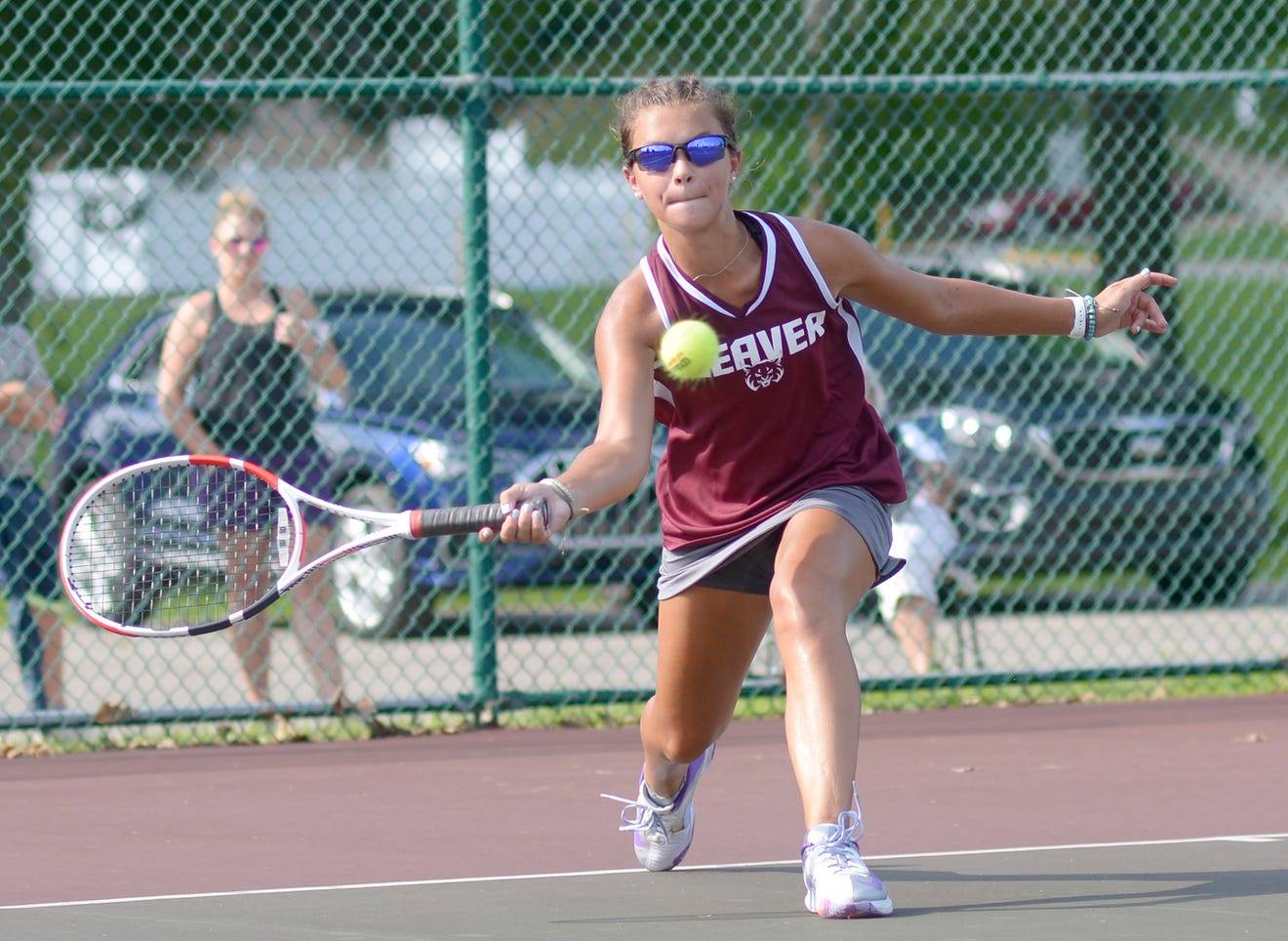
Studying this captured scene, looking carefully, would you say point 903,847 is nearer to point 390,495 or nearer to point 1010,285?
point 390,495

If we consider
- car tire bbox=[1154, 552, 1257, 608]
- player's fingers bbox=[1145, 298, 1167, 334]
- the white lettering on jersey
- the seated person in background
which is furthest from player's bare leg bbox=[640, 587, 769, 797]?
car tire bbox=[1154, 552, 1257, 608]

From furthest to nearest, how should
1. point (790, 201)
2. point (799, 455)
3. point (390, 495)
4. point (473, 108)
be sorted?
point (790, 201)
point (390, 495)
point (473, 108)
point (799, 455)

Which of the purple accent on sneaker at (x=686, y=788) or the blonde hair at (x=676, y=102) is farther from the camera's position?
the purple accent on sneaker at (x=686, y=788)

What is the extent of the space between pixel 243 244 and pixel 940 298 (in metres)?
3.41

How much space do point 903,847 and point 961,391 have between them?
5141mm

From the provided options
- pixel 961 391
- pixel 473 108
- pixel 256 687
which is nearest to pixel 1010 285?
pixel 961 391

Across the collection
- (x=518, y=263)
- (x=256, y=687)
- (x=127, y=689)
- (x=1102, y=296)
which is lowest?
(x=127, y=689)

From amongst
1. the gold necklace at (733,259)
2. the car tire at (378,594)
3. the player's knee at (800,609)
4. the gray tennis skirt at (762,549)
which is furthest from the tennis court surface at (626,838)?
the car tire at (378,594)

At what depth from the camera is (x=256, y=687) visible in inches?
300

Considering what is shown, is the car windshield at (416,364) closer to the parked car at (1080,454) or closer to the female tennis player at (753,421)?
the parked car at (1080,454)

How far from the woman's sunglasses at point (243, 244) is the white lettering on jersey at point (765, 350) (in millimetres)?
3288

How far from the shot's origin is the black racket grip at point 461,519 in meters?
4.09

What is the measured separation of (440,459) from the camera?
9.29m

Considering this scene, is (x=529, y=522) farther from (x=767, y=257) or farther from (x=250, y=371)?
(x=250, y=371)
